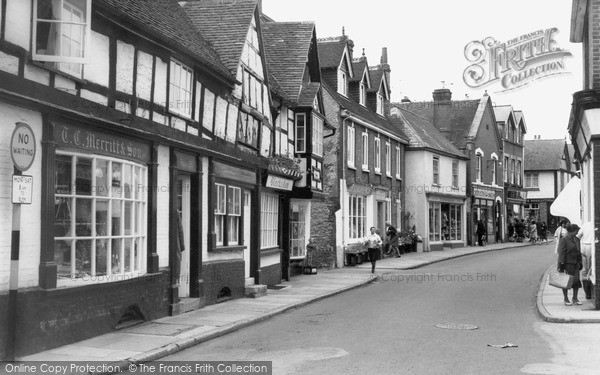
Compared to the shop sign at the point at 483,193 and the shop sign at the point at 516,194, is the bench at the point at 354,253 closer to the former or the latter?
the shop sign at the point at 483,193

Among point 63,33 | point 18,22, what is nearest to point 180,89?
point 63,33

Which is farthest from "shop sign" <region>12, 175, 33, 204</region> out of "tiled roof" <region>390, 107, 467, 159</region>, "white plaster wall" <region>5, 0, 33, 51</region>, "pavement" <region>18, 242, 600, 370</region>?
"tiled roof" <region>390, 107, 467, 159</region>

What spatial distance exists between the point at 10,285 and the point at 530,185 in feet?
219

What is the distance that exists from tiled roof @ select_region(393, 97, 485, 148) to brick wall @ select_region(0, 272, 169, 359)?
3558 cm

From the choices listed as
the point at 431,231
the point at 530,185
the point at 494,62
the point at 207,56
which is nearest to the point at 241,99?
the point at 207,56

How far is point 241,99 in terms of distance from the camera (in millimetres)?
17891

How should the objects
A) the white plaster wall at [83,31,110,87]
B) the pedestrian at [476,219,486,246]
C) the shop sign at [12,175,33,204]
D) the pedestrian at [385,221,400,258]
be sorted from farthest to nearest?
the pedestrian at [476,219,486,246] < the pedestrian at [385,221,400,258] < the white plaster wall at [83,31,110,87] < the shop sign at [12,175,33,204]

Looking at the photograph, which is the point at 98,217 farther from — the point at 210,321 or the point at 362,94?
the point at 362,94

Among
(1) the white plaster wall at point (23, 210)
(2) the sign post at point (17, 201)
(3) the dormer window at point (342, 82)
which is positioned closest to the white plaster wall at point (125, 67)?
(1) the white plaster wall at point (23, 210)

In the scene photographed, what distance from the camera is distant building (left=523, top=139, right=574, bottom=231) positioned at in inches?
2721

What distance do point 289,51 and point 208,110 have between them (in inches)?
334

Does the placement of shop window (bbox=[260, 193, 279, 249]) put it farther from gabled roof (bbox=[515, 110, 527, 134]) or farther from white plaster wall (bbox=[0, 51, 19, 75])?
gabled roof (bbox=[515, 110, 527, 134])

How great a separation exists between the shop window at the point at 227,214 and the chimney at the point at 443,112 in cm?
3245

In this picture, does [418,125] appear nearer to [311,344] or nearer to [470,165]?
[470,165]
